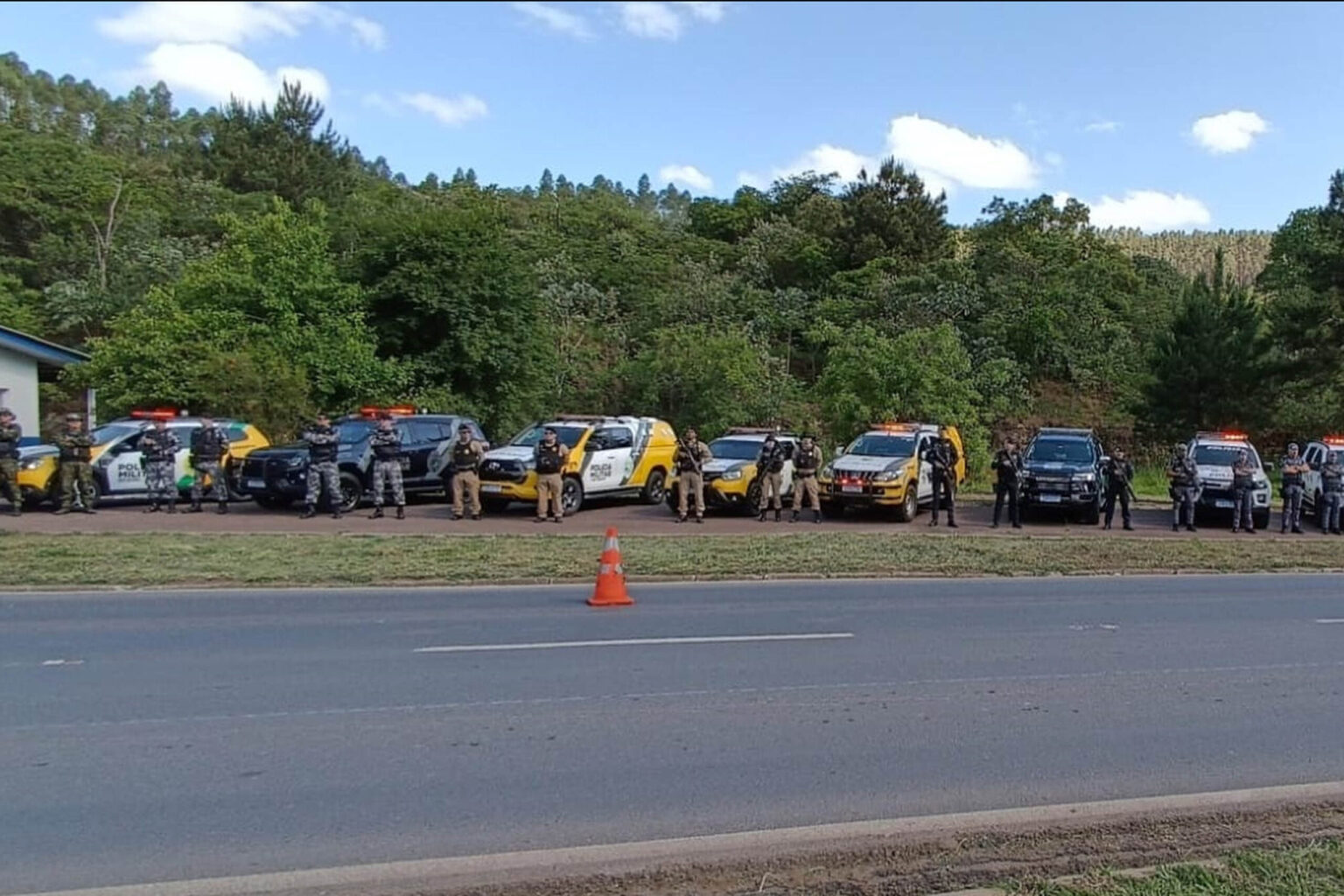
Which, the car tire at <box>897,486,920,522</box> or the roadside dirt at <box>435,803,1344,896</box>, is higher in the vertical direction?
the car tire at <box>897,486,920,522</box>

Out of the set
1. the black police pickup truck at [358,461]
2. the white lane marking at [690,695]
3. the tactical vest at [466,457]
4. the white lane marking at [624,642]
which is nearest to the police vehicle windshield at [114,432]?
the black police pickup truck at [358,461]

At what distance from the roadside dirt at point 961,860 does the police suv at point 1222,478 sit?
18.4 m

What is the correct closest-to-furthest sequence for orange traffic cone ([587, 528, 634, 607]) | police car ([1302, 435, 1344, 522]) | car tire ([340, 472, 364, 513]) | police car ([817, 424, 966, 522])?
orange traffic cone ([587, 528, 634, 607]), car tire ([340, 472, 364, 513]), police car ([817, 424, 966, 522]), police car ([1302, 435, 1344, 522])

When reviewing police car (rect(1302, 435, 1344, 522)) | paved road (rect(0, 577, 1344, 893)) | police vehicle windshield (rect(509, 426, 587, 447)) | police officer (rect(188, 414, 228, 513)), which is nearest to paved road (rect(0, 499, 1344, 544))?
police officer (rect(188, 414, 228, 513))

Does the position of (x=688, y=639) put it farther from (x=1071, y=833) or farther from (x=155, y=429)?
(x=155, y=429)

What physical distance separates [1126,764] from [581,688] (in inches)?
141

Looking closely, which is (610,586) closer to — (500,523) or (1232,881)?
(1232,881)

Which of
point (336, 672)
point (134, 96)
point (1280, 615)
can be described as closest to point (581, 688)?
point (336, 672)

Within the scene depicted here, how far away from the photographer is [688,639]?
9.74 m

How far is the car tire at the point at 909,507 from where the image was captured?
21.3 metres

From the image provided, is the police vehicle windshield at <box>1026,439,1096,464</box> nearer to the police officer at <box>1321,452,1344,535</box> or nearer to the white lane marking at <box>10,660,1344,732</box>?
the police officer at <box>1321,452,1344,535</box>

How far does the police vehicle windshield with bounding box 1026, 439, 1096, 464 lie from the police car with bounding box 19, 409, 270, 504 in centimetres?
1580

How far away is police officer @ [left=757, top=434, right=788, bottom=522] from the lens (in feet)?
69.4

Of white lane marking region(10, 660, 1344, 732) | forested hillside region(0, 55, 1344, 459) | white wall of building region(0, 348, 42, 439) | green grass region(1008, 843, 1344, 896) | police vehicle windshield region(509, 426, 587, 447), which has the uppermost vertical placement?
forested hillside region(0, 55, 1344, 459)
